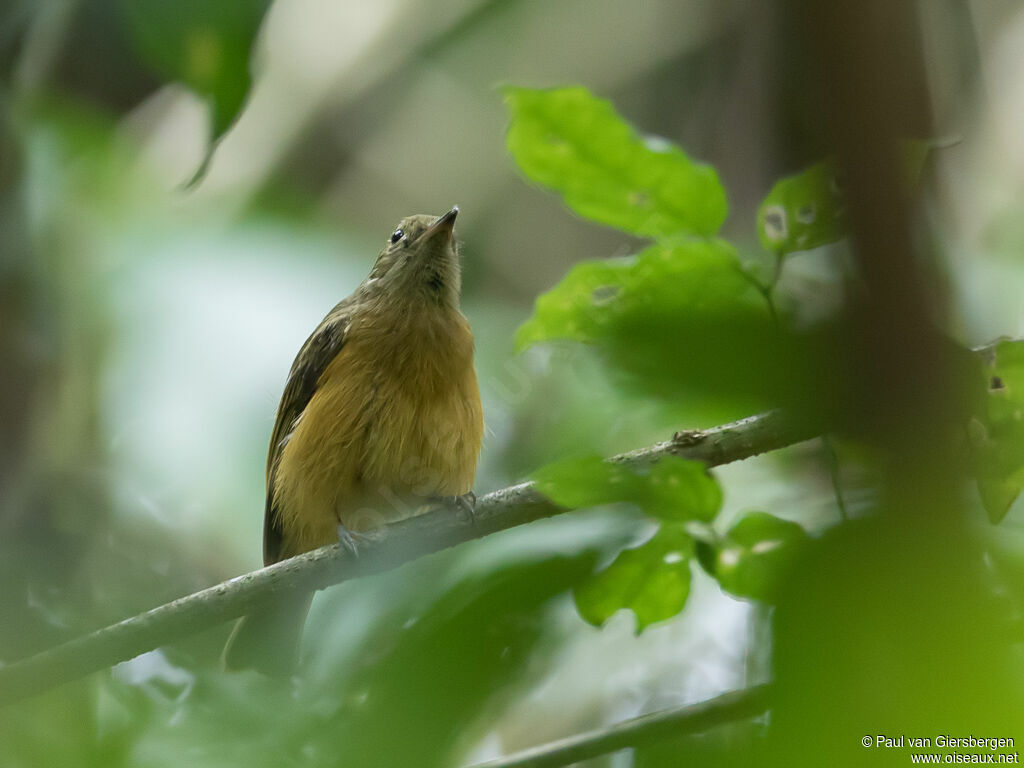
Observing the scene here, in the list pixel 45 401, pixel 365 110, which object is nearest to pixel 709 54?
pixel 365 110

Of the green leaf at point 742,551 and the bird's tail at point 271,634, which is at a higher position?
the bird's tail at point 271,634

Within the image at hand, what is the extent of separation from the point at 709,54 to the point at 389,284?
141 inches

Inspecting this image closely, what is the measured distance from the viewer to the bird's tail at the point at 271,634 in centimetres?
394

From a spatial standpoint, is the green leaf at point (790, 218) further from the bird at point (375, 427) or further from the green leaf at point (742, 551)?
the bird at point (375, 427)

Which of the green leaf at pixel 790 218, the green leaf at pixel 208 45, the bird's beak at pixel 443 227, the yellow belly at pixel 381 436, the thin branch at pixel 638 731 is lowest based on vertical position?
the thin branch at pixel 638 731

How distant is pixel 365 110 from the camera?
8672 millimetres

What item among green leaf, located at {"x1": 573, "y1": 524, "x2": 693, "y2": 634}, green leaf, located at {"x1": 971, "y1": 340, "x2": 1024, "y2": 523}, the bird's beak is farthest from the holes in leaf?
the bird's beak

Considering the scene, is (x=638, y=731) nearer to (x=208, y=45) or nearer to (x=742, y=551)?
(x=742, y=551)

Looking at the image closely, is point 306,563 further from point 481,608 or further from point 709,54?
point 709,54

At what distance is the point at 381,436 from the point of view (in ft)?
14.8

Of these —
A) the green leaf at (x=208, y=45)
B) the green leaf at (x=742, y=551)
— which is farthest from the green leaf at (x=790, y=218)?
the green leaf at (x=208, y=45)

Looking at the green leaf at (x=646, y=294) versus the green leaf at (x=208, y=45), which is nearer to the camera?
the green leaf at (x=646, y=294)

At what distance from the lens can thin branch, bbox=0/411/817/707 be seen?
1.54 metres

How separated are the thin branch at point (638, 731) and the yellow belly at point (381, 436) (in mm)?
2879
